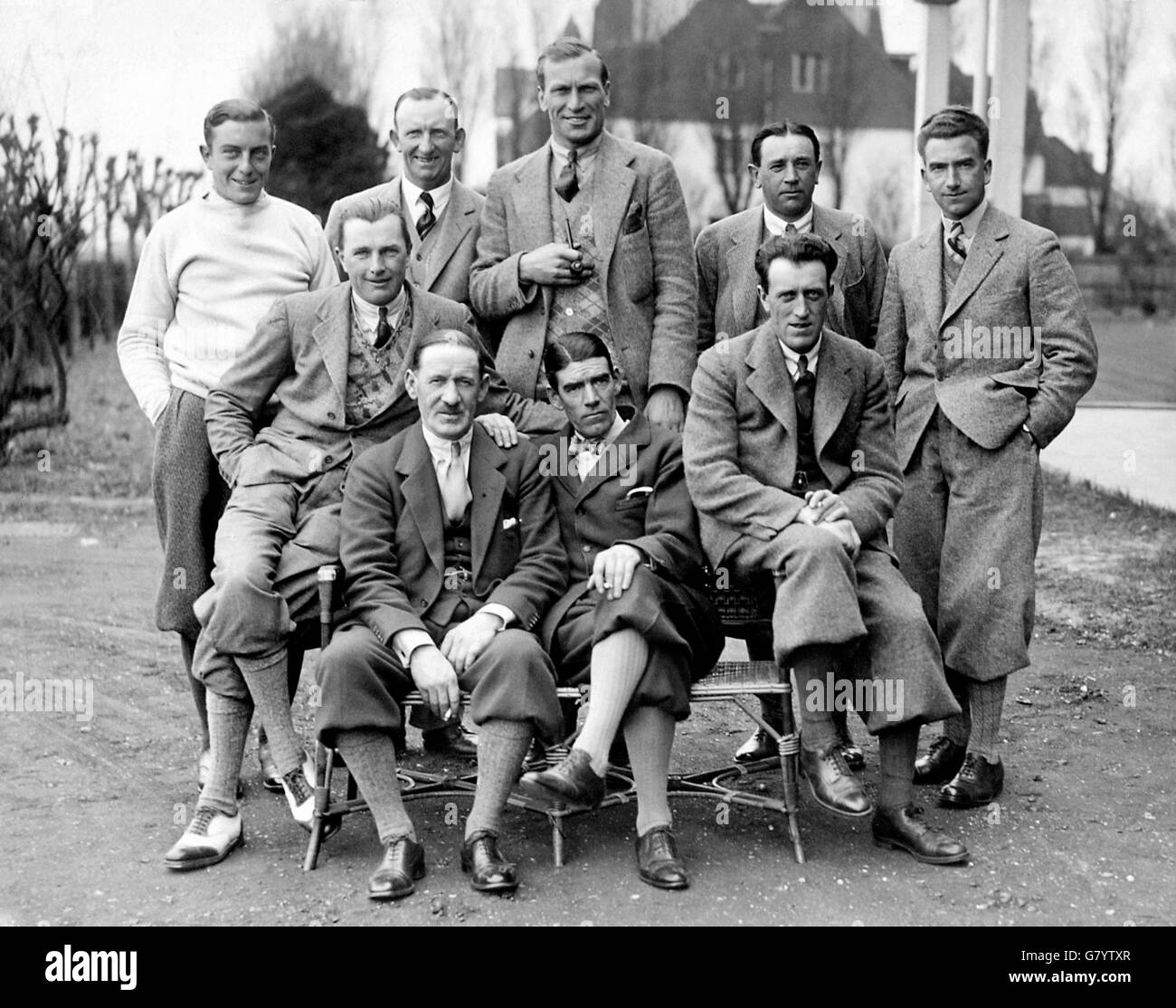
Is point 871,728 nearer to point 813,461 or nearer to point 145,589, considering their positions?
point 813,461

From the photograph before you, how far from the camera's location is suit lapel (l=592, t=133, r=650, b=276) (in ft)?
15.6

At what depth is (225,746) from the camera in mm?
4195

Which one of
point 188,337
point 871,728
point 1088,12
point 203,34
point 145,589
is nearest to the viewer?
point 871,728

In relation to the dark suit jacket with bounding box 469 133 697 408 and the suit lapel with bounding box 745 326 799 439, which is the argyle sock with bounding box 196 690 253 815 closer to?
the dark suit jacket with bounding box 469 133 697 408

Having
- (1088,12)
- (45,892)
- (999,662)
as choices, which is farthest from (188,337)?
(1088,12)

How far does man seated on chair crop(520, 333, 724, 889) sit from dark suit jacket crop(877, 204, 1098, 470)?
3.06 feet

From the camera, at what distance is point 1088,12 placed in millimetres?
11008

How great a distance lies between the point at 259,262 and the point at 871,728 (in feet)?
8.35

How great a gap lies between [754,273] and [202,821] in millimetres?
2535

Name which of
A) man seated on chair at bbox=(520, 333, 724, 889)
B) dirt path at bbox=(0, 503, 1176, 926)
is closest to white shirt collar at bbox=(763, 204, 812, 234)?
man seated on chair at bbox=(520, 333, 724, 889)

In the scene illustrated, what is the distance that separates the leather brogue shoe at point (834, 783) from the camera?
3.99m

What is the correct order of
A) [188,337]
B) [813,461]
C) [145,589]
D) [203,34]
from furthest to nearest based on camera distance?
[203,34]
[145,589]
[188,337]
[813,461]

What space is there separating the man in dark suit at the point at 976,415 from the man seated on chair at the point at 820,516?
1.16 ft

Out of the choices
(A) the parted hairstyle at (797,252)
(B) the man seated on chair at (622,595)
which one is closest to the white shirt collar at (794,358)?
(A) the parted hairstyle at (797,252)
